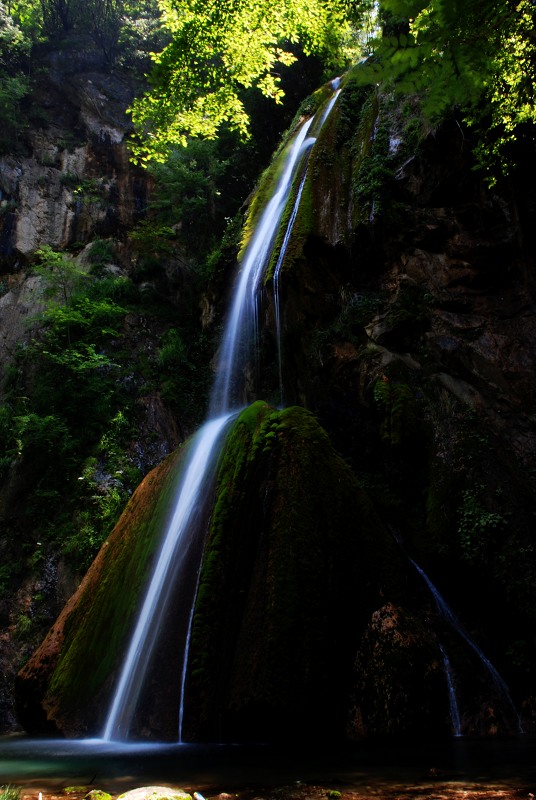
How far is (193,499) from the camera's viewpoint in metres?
6.44

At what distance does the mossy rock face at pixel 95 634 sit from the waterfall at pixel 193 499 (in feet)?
0.90

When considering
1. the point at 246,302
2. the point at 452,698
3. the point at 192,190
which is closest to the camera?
the point at 452,698

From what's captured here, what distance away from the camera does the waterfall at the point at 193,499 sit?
203 inches

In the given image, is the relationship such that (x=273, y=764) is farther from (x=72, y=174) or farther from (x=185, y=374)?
(x=72, y=174)

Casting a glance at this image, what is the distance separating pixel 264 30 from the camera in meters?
7.43

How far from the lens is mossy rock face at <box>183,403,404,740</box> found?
14.1 ft

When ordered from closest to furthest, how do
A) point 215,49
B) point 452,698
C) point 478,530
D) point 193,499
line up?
point 452,698 → point 478,530 → point 193,499 → point 215,49

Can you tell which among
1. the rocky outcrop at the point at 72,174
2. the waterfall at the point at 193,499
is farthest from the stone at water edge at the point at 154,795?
the rocky outcrop at the point at 72,174

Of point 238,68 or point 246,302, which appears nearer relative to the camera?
point 238,68

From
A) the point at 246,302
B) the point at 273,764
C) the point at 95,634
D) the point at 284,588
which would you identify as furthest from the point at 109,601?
the point at 246,302

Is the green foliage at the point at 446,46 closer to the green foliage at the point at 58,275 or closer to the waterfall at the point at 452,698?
the waterfall at the point at 452,698

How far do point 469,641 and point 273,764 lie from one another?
Result: 116 inches

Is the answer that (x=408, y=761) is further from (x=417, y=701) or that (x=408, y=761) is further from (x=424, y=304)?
(x=424, y=304)

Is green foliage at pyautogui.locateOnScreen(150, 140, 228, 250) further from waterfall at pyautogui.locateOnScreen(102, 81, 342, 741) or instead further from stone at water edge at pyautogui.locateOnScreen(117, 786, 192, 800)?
stone at water edge at pyautogui.locateOnScreen(117, 786, 192, 800)
